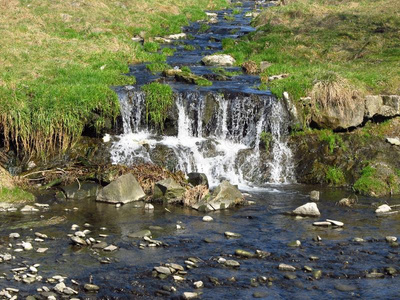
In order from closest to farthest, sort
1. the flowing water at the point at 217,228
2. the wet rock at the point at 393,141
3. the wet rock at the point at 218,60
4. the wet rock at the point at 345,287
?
1. the wet rock at the point at 345,287
2. the flowing water at the point at 217,228
3. the wet rock at the point at 393,141
4. the wet rock at the point at 218,60

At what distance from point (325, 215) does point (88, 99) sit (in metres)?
11.4

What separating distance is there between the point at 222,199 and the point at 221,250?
457 cm

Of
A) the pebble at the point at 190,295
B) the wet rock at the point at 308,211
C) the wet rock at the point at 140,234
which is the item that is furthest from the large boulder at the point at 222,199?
the pebble at the point at 190,295

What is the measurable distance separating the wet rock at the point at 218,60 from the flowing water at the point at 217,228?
556 centimetres

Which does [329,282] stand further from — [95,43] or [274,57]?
[95,43]

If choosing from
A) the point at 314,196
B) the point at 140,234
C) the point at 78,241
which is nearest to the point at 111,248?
the point at 78,241

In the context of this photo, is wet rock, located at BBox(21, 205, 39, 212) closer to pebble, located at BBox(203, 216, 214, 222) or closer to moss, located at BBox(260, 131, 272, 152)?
pebble, located at BBox(203, 216, 214, 222)

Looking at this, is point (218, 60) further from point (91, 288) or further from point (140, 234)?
point (91, 288)

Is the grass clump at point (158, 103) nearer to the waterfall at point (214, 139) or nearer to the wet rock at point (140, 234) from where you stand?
the waterfall at point (214, 139)

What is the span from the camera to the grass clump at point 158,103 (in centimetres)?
2764

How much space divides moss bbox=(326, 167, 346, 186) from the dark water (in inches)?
90.3

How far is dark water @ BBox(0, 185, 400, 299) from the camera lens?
15.0 meters

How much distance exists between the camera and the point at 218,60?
120ft

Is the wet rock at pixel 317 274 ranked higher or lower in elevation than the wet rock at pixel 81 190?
lower
